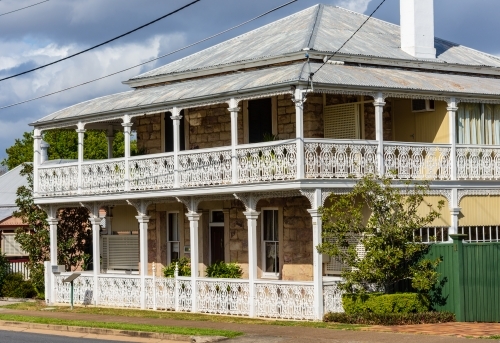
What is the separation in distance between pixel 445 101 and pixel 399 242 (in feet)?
17.7

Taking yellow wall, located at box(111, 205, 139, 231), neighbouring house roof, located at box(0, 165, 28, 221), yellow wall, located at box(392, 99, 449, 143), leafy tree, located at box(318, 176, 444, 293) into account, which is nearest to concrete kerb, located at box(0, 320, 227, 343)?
leafy tree, located at box(318, 176, 444, 293)

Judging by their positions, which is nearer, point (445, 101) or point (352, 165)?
point (352, 165)

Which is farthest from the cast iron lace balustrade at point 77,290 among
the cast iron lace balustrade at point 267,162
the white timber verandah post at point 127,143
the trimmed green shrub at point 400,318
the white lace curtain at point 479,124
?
the white lace curtain at point 479,124

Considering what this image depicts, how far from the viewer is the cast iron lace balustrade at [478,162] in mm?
28188

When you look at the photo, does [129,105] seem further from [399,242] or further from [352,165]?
[399,242]

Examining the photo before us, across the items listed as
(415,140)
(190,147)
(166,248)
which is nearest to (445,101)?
(415,140)

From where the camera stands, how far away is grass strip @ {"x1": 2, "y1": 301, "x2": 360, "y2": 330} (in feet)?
79.7

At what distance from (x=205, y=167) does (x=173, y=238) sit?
541 cm

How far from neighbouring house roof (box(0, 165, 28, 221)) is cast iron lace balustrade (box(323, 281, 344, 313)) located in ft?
81.4

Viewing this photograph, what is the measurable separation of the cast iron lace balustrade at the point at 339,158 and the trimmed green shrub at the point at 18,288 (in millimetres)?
14333

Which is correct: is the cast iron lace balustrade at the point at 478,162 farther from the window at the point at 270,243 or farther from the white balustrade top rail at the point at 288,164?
the window at the point at 270,243

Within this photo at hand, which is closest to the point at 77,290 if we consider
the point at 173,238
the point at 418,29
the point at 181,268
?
the point at 173,238

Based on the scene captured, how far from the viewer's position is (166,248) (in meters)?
33.2

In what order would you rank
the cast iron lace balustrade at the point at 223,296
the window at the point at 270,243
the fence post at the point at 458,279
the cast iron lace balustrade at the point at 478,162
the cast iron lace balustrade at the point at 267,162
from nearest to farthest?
the fence post at the point at 458,279 < the cast iron lace balustrade at the point at 267,162 < the cast iron lace balustrade at the point at 223,296 < the cast iron lace balustrade at the point at 478,162 < the window at the point at 270,243
